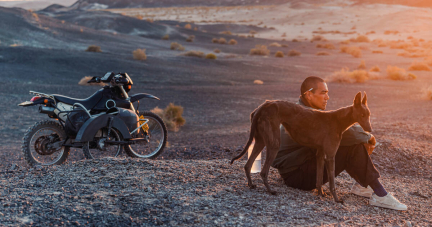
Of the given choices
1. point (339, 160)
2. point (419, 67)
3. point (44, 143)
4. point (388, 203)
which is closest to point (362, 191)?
point (388, 203)

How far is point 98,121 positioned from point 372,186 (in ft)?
13.8

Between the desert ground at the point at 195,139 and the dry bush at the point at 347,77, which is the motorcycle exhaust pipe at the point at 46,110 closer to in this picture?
the desert ground at the point at 195,139

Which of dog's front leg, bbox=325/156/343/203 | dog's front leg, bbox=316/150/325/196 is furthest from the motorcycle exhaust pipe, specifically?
dog's front leg, bbox=325/156/343/203

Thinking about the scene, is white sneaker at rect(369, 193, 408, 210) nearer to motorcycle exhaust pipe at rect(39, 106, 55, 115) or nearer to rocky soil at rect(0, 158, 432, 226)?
rocky soil at rect(0, 158, 432, 226)

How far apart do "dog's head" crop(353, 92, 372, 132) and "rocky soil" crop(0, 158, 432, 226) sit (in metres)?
1.02

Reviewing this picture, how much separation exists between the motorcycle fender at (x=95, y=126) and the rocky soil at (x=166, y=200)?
0.81m

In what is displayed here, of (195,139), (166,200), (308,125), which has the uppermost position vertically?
(308,125)

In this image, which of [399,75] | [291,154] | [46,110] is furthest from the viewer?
[399,75]

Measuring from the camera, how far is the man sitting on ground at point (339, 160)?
16.3 ft

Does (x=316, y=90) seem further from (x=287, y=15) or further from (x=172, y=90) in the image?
(x=287, y=15)

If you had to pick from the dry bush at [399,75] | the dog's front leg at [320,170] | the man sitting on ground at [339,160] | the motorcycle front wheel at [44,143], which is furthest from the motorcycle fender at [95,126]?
the dry bush at [399,75]

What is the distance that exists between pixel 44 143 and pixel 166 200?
Result: 3.15m

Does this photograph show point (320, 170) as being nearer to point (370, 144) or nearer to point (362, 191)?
point (370, 144)

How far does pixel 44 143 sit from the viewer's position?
6711 mm
